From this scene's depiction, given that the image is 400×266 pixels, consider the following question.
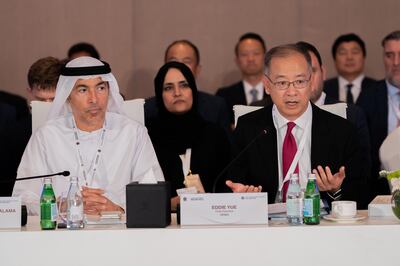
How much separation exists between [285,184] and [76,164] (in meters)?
1.17

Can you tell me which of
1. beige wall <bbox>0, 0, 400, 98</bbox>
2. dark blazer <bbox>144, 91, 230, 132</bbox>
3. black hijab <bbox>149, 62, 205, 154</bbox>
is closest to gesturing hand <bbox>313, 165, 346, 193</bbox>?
black hijab <bbox>149, 62, 205, 154</bbox>

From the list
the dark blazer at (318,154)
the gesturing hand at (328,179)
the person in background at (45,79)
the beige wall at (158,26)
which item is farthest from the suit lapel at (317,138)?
the beige wall at (158,26)

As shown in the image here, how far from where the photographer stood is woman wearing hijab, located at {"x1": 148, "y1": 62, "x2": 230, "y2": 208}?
5926 millimetres

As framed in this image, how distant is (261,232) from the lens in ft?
12.3

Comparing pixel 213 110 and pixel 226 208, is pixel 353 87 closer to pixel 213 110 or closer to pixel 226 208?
pixel 213 110

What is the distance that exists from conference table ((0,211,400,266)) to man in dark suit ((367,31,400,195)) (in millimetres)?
3044

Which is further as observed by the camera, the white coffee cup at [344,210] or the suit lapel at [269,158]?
the suit lapel at [269,158]

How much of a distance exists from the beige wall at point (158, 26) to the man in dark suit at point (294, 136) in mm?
4226

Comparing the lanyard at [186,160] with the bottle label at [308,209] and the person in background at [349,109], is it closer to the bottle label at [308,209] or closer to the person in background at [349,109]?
the person in background at [349,109]

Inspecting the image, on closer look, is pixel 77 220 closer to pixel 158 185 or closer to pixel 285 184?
pixel 158 185

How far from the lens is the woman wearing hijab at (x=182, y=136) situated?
5.93m

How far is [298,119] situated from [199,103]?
7.72ft

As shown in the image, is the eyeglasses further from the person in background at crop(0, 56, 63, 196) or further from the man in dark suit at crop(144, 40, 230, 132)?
the man in dark suit at crop(144, 40, 230, 132)

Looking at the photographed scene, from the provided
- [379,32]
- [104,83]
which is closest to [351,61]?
[379,32]
